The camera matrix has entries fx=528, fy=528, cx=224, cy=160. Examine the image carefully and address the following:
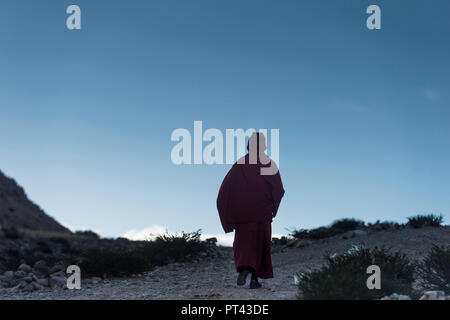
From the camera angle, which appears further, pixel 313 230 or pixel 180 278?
pixel 313 230

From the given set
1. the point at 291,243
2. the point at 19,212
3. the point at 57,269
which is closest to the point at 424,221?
the point at 291,243

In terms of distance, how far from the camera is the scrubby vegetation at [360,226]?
18.8 meters

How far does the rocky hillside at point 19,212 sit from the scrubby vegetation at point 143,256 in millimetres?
23303

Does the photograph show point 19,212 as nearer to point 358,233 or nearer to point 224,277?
point 358,233

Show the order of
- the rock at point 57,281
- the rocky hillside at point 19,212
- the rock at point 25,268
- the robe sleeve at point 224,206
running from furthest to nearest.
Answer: the rocky hillside at point 19,212, the rock at point 25,268, the rock at point 57,281, the robe sleeve at point 224,206

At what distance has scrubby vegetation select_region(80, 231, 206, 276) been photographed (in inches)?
540

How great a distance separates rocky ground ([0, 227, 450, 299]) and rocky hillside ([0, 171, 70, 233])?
24.9 metres

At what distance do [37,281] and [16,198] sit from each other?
110 ft

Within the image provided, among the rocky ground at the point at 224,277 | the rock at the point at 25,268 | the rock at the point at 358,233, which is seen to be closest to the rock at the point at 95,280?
the rocky ground at the point at 224,277

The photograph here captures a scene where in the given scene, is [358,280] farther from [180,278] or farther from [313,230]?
[313,230]

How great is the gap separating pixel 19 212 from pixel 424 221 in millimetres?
31553

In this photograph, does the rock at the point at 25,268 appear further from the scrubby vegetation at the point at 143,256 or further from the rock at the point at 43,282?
the rock at the point at 43,282

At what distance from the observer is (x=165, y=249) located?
51.5ft

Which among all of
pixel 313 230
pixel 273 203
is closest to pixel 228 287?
pixel 273 203
